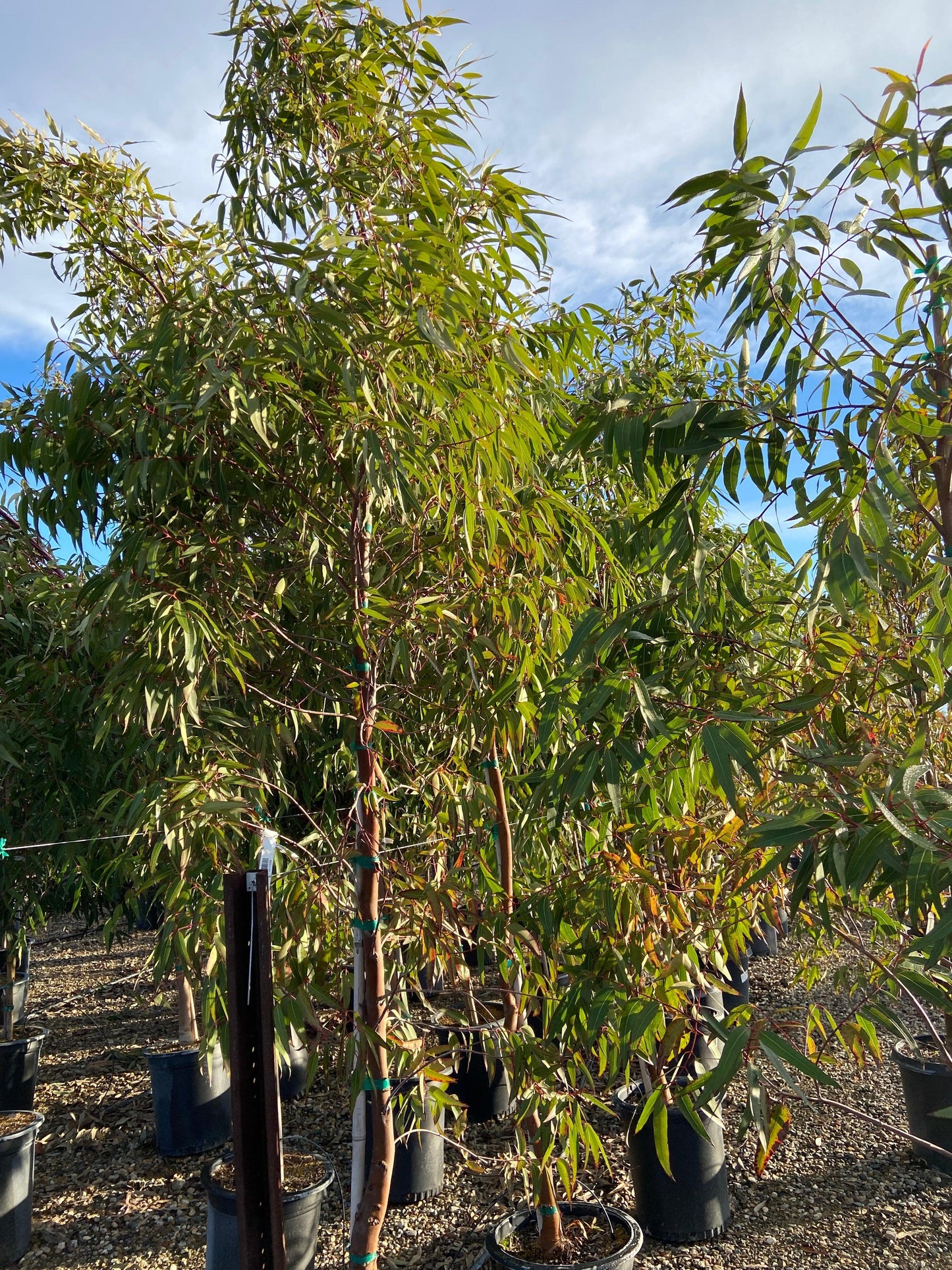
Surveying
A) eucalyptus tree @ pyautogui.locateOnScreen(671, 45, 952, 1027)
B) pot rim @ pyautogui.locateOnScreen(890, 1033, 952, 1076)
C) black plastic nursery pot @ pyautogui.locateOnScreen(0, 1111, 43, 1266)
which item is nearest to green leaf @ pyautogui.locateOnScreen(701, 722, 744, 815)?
eucalyptus tree @ pyautogui.locateOnScreen(671, 45, 952, 1027)

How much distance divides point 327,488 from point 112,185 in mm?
814

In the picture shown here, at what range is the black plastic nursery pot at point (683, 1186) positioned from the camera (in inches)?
94.2

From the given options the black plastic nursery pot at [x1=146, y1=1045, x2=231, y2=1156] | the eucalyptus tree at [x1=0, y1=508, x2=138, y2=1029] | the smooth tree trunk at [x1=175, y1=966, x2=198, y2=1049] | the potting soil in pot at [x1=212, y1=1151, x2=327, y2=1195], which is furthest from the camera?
the smooth tree trunk at [x1=175, y1=966, x2=198, y2=1049]

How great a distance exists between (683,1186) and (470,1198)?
0.70 metres

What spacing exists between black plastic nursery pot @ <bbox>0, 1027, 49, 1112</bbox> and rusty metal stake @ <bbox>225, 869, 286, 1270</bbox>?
9.69 feet

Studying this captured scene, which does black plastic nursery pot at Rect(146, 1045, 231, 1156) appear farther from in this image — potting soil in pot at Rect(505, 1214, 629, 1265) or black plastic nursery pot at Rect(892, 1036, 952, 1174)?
black plastic nursery pot at Rect(892, 1036, 952, 1174)

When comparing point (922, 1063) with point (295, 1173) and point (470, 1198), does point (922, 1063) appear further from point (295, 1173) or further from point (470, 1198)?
point (295, 1173)

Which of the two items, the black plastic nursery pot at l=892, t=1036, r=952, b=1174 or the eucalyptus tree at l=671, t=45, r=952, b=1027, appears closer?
the eucalyptus tree at l=671, t=45, r=952, b=1027

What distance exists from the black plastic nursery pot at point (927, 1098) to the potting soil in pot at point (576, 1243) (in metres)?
1.19

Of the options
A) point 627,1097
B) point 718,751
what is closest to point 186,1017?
point 627,1097

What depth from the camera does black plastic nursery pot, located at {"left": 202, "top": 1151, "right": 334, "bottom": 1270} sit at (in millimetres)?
2217

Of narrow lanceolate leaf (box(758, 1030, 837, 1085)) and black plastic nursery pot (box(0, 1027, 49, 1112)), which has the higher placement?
narrow lanceolate leaf (box(758, 1030, 837, 1085))

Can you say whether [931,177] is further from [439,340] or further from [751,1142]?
[751,1142]

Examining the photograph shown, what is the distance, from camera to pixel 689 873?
2.01 m
